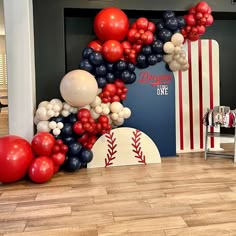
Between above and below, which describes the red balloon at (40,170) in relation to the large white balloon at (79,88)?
below

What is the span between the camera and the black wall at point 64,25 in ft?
13.3

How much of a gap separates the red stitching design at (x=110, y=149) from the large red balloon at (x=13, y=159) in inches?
41.9

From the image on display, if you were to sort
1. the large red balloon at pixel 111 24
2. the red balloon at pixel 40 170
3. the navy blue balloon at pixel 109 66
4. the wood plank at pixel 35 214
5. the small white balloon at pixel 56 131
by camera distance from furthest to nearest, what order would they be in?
the navy blue balloon at pixel 109 66 → the large red balloon at pixel 111 24 → the small white balloon at pixel 56 131 → the red balloon at pixel 40 170 → the wood plank at pixel 35 214

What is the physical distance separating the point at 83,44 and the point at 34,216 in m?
2.96

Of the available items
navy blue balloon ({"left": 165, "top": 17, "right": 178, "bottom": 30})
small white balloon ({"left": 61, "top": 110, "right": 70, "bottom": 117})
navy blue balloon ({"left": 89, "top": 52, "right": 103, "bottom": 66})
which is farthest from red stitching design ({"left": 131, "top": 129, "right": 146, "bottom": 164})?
navy blue balloon ({"left": 165, "top": 17, "right": 178, "bottom": 30})

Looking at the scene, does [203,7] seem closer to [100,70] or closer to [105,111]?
[100,70]

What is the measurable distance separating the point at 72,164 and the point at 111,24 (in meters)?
1.92

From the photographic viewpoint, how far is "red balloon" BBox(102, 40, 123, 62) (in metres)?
3.75

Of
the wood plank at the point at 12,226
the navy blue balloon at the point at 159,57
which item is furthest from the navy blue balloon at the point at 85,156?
the navy blue balloon at the point at 159,57

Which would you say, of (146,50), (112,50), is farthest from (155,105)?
(112,50)

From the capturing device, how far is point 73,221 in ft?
7.72

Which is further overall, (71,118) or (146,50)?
(146,50)

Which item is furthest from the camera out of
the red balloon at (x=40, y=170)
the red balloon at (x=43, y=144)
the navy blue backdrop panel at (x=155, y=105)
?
the navy blue backdrop panel at (x=155, y=105)

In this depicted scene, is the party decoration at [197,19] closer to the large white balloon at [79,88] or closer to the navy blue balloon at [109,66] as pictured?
the navy blue balloon at [109,66]
